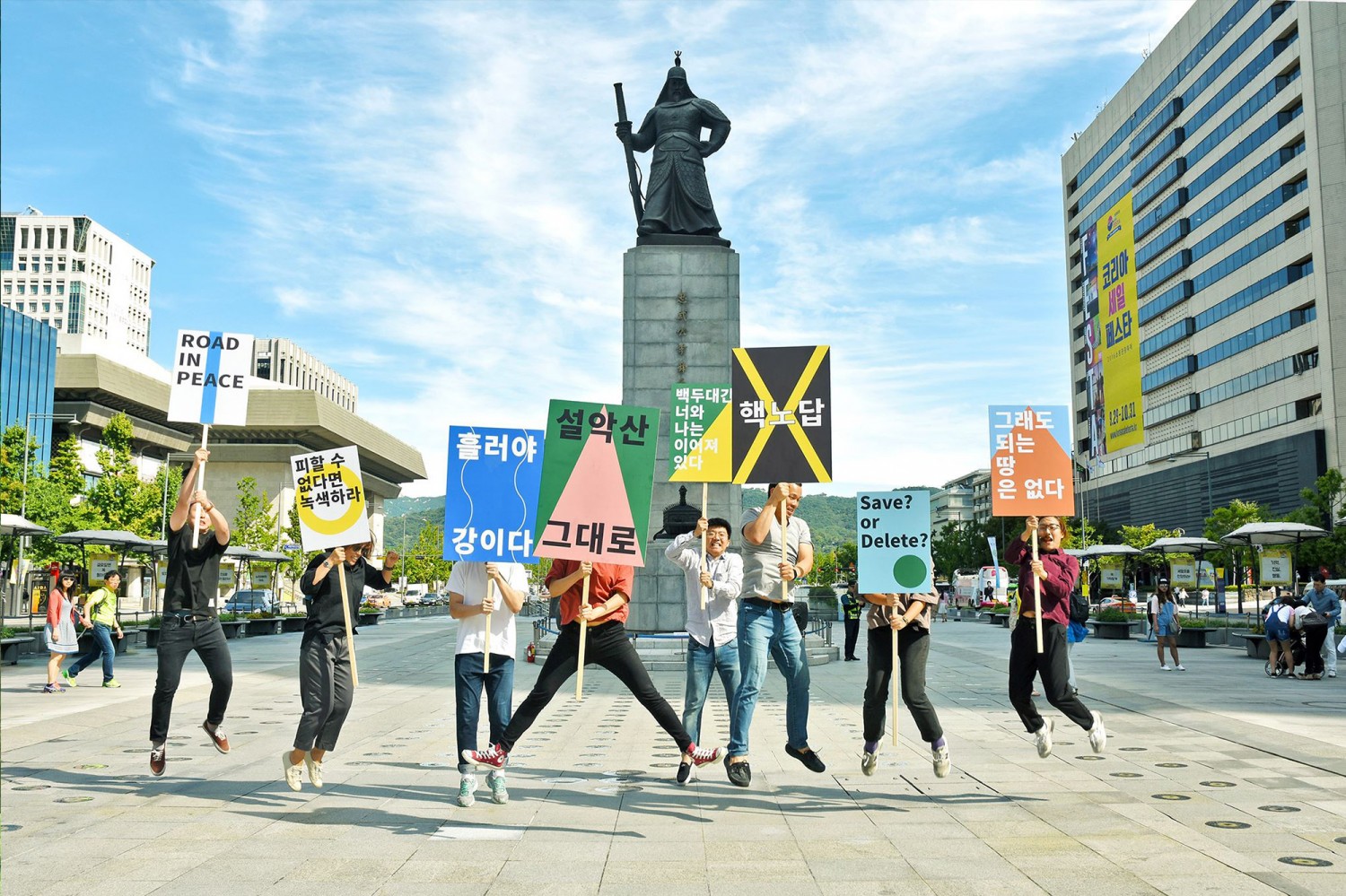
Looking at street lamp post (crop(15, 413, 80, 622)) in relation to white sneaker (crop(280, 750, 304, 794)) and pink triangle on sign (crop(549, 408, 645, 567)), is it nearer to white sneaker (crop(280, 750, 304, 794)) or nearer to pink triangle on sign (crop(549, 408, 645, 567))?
white sneaker (crop(280, 750, 304, 794))

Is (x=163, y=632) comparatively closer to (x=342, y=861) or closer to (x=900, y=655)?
(x=342, y=861)

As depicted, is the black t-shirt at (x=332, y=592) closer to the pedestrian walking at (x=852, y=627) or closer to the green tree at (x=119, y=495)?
the pedestrian walking at (x=852, y=627)

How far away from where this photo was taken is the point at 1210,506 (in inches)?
2483

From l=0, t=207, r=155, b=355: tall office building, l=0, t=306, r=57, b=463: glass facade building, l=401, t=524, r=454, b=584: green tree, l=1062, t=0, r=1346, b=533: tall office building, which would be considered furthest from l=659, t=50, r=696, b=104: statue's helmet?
l=0, t=207, r=155, b=355: tall office building

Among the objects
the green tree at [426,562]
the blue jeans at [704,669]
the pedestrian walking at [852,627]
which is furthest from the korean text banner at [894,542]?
the green tree at [426,562]

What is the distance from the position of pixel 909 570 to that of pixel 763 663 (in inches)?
52.9

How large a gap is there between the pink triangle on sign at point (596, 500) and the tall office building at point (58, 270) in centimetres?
13244

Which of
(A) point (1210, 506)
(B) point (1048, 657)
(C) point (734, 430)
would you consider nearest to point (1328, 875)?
(B) point (1048, 657)

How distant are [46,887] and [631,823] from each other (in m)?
3.27

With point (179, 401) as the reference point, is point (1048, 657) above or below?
below

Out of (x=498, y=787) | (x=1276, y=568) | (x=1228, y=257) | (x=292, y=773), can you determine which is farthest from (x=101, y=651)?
(x=1228, y=257)

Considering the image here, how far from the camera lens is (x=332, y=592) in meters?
7.95

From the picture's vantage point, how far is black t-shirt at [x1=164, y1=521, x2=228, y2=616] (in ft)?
26.7

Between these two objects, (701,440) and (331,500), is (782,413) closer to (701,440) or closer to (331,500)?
(701,440)
